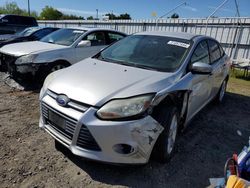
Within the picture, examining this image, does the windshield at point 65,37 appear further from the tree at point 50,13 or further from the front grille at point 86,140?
the tree at point 50,13

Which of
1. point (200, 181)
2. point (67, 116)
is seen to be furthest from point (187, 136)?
point (67, 116)

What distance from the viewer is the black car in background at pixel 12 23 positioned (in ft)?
40.1

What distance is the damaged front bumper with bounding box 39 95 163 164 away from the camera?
7.32 ft

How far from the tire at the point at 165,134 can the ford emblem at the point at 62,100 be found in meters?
1.00

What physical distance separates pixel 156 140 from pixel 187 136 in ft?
4.40

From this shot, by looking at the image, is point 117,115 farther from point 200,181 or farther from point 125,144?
point 200,181

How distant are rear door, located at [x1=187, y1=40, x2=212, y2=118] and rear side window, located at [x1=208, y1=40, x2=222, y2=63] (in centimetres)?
28

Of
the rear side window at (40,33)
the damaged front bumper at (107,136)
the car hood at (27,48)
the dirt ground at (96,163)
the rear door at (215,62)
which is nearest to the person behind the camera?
the damaged front bumper at (107,136)

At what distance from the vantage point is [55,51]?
17.8ft

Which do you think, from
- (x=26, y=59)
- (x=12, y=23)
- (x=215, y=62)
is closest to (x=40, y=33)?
(x=12, y=23)

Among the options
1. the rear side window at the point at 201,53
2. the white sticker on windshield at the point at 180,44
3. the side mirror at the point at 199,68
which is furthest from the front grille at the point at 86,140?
the white sticker on windshield at the point at 180,44

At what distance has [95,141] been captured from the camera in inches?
89.6

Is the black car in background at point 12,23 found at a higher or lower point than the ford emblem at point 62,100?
higher

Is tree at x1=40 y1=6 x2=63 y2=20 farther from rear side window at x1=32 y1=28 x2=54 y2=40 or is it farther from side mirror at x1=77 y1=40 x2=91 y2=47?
side mirror at x1=77 y1=40 x2=91 y2=47
